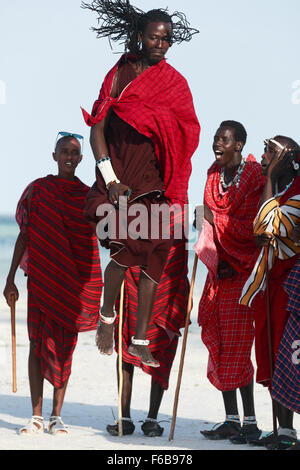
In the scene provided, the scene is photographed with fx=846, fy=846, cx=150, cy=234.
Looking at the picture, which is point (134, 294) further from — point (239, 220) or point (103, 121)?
point (103, 121)

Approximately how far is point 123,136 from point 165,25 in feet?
2.96

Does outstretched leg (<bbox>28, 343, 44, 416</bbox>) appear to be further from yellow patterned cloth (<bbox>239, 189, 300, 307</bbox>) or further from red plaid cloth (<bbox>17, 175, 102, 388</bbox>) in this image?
yellow patterned cloth (<bbox>239, 189, 300, 307</bbox>)

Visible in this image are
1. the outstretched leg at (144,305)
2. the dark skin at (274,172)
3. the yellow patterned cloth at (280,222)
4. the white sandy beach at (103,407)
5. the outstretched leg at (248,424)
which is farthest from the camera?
the outstretched leg at (248,424)

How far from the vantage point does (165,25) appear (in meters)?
6.41

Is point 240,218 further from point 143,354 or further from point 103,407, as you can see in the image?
point 103,407

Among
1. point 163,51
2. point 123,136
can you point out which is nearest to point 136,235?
point 123,136

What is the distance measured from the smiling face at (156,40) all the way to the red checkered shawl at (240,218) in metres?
1.20

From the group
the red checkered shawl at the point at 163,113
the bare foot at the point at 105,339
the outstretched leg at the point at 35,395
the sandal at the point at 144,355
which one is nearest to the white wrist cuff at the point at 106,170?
the red checkered shawl at the point at 163,113

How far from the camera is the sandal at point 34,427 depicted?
6832mm

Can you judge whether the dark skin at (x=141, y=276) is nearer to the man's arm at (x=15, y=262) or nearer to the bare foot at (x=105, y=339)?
the bare foot at (x=105, y=339)

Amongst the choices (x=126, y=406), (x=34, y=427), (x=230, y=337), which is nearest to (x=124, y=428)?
(x=126, y=406)

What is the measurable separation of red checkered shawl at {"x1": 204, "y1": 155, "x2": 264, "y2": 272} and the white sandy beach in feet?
4.94

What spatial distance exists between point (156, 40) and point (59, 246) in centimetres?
190

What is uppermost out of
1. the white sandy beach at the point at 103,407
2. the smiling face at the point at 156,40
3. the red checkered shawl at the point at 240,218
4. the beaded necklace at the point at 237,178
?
the smiling face at the point at 156,40
